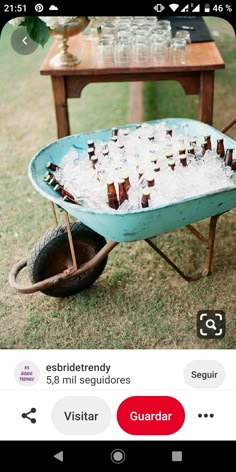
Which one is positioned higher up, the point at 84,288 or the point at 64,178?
the point at 64,178

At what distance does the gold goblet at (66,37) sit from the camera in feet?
5.61

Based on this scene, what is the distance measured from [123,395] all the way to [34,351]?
0.20m

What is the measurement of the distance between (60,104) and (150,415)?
1271mm

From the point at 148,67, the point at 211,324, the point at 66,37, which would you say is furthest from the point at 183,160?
the point at 66,37

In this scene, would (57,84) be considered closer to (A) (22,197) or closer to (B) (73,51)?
(B) (73,51)

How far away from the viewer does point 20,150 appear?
2.29 metres

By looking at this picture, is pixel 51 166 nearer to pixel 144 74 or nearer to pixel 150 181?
pixel 150 181

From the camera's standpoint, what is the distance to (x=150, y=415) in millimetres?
1049

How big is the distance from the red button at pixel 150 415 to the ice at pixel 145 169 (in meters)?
0.45

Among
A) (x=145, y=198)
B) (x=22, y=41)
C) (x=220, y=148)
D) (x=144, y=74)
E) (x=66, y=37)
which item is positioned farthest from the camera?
(x=144, y=74)

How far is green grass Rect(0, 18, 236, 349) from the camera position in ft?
4.24
